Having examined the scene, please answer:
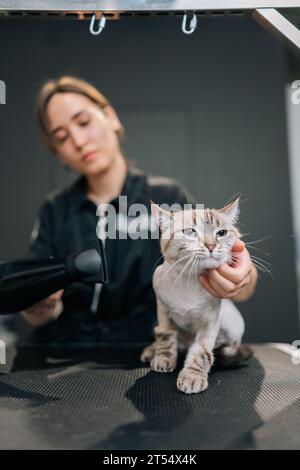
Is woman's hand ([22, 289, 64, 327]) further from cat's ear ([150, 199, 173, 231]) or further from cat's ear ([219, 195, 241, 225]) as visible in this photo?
cat's ear ([219, 195, 241, 225])

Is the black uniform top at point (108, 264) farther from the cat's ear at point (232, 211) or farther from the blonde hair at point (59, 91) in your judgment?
the cat's ear at point (232, 211)

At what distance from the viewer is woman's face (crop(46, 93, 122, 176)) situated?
4.04 feet

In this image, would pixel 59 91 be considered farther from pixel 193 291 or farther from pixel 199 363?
pixel 199 363

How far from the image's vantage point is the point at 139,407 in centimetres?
70

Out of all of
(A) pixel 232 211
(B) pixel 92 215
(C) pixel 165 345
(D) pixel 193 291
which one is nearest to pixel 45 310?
(B) pixel 92 215

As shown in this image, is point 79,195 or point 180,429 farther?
point 79,195

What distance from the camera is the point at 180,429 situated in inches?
24.2

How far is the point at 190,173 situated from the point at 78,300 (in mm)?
615

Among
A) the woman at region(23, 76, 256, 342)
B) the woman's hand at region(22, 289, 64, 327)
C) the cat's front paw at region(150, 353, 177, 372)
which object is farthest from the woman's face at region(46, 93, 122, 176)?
the cat's front paw at region(150, 353, 177, 372)

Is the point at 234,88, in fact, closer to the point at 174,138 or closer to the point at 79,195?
the point at 174,138

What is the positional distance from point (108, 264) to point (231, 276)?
630 millimetres

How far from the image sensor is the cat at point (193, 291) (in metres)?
0.76
